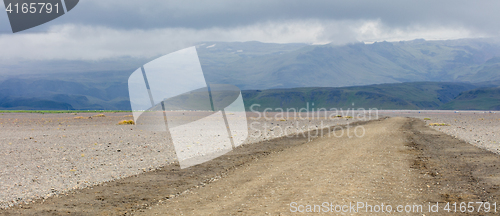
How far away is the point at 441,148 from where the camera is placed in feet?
50.5

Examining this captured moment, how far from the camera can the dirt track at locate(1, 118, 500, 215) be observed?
7746 millimetres

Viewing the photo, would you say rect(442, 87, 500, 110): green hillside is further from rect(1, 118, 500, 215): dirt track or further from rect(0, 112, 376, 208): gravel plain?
rect(0, 112, 376, 208): gravel plain

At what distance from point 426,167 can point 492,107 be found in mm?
204822

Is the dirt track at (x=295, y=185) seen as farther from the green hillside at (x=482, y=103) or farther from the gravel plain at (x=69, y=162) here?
the green hillside at (x=482, y=103)

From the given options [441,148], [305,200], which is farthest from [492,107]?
[305,200]

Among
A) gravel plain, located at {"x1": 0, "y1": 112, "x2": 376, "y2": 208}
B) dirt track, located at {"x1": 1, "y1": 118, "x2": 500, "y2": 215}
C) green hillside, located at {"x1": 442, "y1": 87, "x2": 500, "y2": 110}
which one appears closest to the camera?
dirt track, located at {"x1": 1, "y1": 118, "x2": 500, "y2": 215}

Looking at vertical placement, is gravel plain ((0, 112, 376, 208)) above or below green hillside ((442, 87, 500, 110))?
above

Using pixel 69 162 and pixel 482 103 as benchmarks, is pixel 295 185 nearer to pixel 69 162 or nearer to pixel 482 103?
pixel 69 162

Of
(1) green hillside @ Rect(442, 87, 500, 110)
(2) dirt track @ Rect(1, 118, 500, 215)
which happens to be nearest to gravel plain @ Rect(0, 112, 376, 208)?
(2) dirt track @ Rect(1, 118, 500, 215)

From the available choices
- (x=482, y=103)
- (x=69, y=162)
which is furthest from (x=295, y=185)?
(x=482, y=103)

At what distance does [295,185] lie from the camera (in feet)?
29.9

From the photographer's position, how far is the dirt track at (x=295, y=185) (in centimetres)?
775

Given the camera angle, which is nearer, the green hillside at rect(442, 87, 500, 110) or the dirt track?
the dirt track

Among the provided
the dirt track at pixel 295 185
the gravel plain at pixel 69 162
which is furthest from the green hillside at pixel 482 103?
the gravel plain at pixel 69 162
